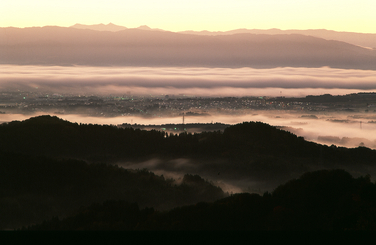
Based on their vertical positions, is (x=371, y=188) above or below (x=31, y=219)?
above

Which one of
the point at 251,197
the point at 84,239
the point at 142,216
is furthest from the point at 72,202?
the point at 84,239

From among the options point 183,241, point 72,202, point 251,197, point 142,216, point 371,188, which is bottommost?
point 72,202

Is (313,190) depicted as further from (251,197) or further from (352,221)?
(352,221)

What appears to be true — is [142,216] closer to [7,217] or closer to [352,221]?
[352,221]

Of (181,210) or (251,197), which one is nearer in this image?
(251,197)

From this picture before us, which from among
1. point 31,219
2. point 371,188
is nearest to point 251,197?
point 371,188

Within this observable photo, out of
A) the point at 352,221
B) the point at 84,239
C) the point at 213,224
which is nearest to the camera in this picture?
the point at 84,239

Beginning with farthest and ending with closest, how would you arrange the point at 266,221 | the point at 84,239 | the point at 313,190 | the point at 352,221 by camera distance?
the point at 313,190
the point at 266,221
the point at 352,221
the point at 84,239
